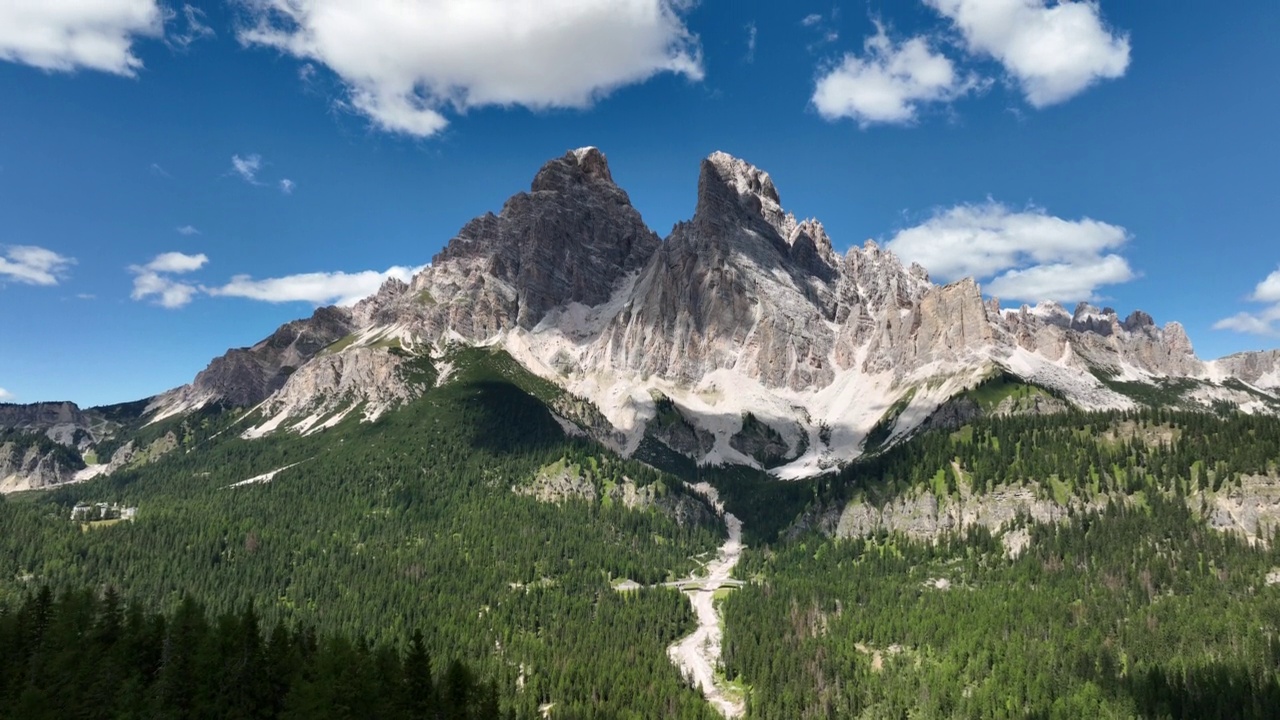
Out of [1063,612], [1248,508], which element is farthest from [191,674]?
[1248,508]

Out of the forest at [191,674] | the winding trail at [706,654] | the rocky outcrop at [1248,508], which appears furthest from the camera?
the rocky outcrop at [1248,508]

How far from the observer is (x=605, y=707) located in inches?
4759

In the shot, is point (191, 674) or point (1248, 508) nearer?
point (191, 674)

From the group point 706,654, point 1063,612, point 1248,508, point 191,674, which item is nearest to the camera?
point 191,674

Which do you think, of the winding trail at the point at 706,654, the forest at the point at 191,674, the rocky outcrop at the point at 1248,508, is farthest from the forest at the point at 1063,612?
the forest at the point at 191,674

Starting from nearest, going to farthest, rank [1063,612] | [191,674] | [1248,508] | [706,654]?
[191,674], [1063,612], [706,654], [1248,508]

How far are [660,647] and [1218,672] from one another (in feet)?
294

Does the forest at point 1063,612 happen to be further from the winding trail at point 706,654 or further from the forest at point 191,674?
the forest at point 191,674

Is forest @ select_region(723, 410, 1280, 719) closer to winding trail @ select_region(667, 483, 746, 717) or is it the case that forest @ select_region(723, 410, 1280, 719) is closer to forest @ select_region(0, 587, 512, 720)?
winding trail @ select_region(667, 483, 746, 717)

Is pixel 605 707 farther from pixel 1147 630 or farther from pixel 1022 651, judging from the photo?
pixel 1147 630

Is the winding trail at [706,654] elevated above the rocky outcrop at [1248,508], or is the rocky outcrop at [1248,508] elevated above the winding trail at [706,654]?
the rocky outcrop at [1248,508]

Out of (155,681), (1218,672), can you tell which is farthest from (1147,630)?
(155,681)

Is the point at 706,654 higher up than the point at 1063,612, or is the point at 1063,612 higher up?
the point at 1063,612

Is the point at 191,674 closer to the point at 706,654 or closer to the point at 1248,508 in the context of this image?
the point at 706,654
